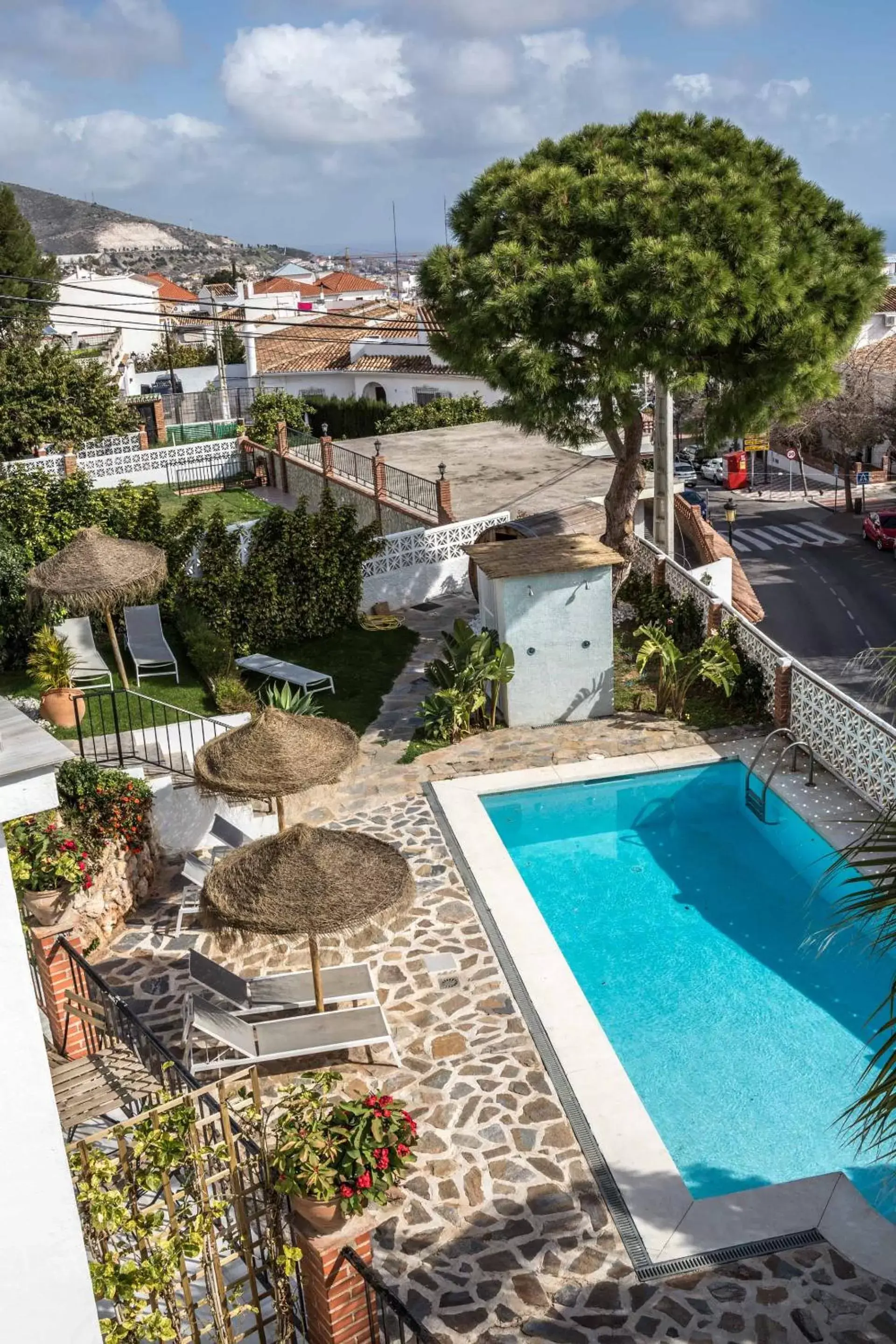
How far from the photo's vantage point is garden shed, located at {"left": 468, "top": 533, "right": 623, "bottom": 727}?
56.8 feet

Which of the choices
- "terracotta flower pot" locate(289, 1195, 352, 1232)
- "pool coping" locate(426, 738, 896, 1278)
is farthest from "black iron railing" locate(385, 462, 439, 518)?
"terracotta flower pot" locate(289, 1195, 352, 1232)

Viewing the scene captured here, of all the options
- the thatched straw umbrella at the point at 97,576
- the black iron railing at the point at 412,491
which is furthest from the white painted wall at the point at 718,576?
the thatched straw umbrella at the point at 97,576

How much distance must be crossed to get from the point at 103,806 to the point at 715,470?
4577 cm

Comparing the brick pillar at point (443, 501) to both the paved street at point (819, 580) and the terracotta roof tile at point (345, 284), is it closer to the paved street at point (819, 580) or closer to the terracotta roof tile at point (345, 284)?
the paved street at point (819, 580)

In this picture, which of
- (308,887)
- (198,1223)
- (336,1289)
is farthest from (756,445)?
(198,1223)

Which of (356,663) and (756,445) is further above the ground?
(356,663)

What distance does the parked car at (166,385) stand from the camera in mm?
61791

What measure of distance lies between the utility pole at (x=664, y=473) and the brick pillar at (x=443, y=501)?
5.00 m

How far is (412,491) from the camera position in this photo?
27406mm

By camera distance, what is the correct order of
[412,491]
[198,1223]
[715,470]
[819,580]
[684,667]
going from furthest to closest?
[715,470]
[819,580]
[412,491]
[684,667]
[198,1223]

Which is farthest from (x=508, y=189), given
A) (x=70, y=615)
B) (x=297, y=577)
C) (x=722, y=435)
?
(x=70, y=615)

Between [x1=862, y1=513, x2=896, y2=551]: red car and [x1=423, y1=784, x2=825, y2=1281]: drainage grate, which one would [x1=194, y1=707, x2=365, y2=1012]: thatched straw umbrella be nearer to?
[x1=423, y1=784, x2=825, y2=1281]: drainage grate

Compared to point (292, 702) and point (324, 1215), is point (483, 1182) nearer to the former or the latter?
point (324, 1215)

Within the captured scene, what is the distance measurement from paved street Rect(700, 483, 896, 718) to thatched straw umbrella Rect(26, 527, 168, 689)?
468 inches
